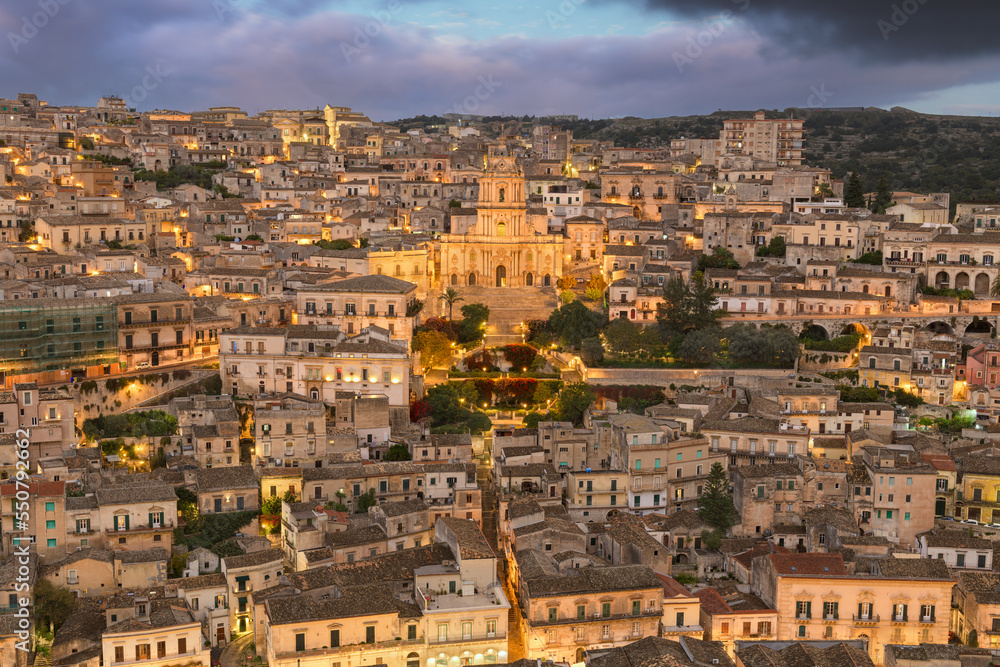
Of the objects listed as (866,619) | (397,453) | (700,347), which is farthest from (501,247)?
(866,619)

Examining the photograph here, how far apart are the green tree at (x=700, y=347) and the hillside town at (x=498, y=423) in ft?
0.47

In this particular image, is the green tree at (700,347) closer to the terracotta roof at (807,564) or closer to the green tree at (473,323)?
the green tree at (473,323)

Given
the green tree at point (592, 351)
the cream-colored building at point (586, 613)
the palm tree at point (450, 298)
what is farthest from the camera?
the palm tree at point (450, 298)

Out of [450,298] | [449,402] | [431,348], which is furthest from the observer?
[450,298]

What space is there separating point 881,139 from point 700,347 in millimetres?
62250

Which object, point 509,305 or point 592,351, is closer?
point 592,351

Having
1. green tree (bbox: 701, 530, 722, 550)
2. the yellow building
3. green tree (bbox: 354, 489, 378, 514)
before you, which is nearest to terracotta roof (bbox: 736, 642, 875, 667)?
green tree (bbox: 701, 530, 722, 550)

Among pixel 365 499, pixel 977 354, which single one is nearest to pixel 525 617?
pixel 365 499

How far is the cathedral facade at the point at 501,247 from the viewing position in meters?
50.3

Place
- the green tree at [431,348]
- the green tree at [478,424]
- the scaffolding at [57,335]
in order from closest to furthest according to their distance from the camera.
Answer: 1. the scaffolding at [57,335]
2. the green tree at [478,424]
3. the green tree at [431,348]

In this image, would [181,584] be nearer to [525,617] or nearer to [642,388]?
[525,617]

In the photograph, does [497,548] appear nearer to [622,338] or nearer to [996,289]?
[622,338]

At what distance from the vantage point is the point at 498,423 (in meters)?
37.8

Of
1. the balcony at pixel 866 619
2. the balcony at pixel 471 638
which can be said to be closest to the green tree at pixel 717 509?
the balcony at pixel 866 619
